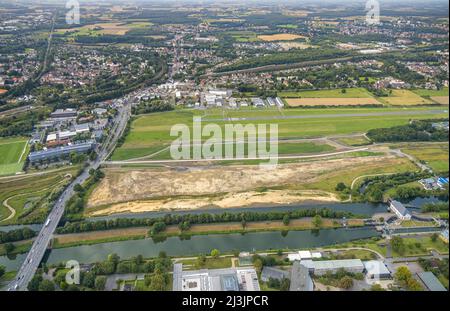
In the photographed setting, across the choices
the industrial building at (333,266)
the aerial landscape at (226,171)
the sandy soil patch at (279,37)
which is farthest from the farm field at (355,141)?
the sandy soil patch at (279,37)

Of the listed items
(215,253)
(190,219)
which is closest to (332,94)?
(190,219)

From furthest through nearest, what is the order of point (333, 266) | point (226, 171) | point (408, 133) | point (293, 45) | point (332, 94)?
point (293, 45)
point (332, 94)
point (408, 133)
point (226, 171)
point (333, 266)

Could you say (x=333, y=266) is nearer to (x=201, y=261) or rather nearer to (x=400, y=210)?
(x=201, y=261)

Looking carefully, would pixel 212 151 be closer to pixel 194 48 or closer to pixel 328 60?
pixel 328 60

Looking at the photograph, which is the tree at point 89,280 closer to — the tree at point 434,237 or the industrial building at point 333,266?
the industrial building at point 333,266

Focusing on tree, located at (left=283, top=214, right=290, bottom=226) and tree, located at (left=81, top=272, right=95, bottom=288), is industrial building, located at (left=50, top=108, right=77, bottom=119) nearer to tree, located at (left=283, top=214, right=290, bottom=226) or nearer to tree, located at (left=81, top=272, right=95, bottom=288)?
tree, located at (left=81, top=272, right=95, bottom=288)

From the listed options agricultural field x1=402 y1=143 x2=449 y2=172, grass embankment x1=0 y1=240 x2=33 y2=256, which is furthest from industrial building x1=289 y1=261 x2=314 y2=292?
agricultural field x1=402 y1=143 x2=449 y2=172
